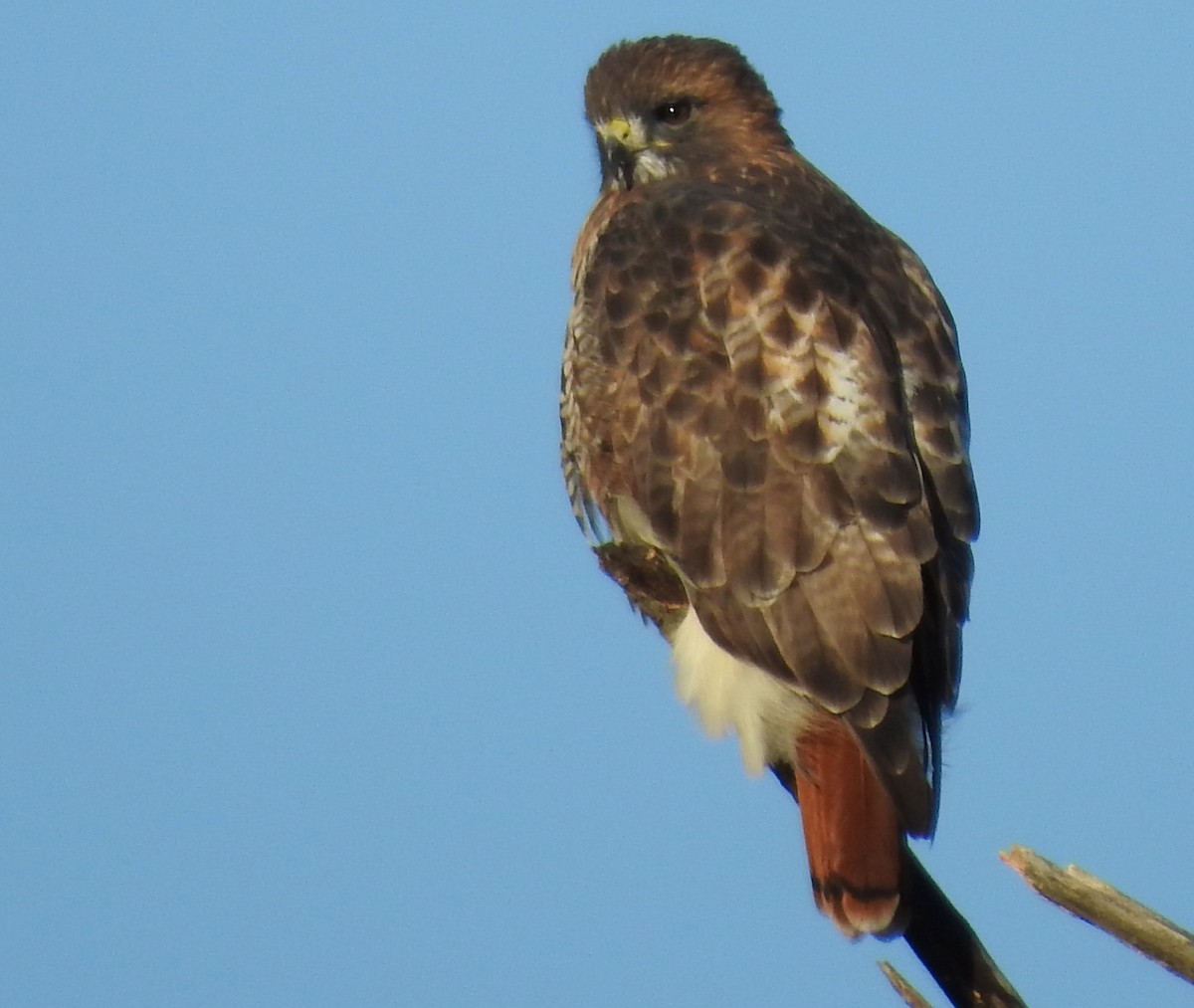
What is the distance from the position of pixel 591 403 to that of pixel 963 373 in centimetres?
91

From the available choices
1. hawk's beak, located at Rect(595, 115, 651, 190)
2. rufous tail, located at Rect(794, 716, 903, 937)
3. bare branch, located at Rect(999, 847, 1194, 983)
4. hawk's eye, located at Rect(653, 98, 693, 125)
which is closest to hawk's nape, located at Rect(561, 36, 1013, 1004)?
rufous tail, located at Rect(794, 716, 903, 937)

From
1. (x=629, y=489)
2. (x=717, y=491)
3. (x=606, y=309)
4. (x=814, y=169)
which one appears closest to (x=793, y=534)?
(x=717, y=491)

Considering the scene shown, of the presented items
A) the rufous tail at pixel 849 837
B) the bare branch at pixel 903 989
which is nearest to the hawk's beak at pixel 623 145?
the rufous tail at pixel 849 837

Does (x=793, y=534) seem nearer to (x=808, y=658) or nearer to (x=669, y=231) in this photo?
(x=808, y=658)

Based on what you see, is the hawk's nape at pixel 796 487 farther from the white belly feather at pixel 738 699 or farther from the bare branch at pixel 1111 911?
the bare branch at pixel 1111 911

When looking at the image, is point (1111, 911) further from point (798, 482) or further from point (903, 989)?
point (798, 482)

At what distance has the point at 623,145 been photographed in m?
5.42

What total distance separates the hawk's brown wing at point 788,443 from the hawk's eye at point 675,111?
0.52 m

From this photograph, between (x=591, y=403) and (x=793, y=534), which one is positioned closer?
(x=793, y=534)

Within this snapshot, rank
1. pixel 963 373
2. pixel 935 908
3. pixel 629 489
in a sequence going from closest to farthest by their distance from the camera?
pixel 935 908, pixel 629 489, pixel 963 373

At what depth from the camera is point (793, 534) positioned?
4.26 metres

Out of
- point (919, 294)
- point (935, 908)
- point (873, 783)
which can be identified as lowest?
point (935, 908)

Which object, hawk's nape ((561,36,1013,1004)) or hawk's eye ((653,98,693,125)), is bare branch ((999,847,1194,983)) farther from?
hawk's eye ((653,98,693,125))

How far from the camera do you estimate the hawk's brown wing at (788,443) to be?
4.16 meters
